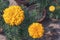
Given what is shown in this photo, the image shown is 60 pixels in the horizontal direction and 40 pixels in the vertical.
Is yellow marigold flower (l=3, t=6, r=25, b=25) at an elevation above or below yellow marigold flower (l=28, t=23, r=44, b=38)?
above

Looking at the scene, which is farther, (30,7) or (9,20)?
(30,7)

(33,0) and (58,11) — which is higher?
(33,0)

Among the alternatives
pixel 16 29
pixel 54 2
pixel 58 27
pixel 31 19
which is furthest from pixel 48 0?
pixel 16 29

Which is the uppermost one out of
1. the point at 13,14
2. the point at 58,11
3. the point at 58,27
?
the point at 13,14

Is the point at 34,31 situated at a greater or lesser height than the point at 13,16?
lesser

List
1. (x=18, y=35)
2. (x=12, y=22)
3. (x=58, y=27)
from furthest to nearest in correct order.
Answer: (x=58, y=27) → (x=18, y=35) → (x=12, y=22)

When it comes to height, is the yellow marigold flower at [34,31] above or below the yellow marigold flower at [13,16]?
below

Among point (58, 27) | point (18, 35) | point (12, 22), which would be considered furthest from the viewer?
point (58, 27)

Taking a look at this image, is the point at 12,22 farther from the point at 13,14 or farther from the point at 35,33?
the point at 35,33

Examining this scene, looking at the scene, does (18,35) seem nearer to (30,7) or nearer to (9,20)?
(9,20)
